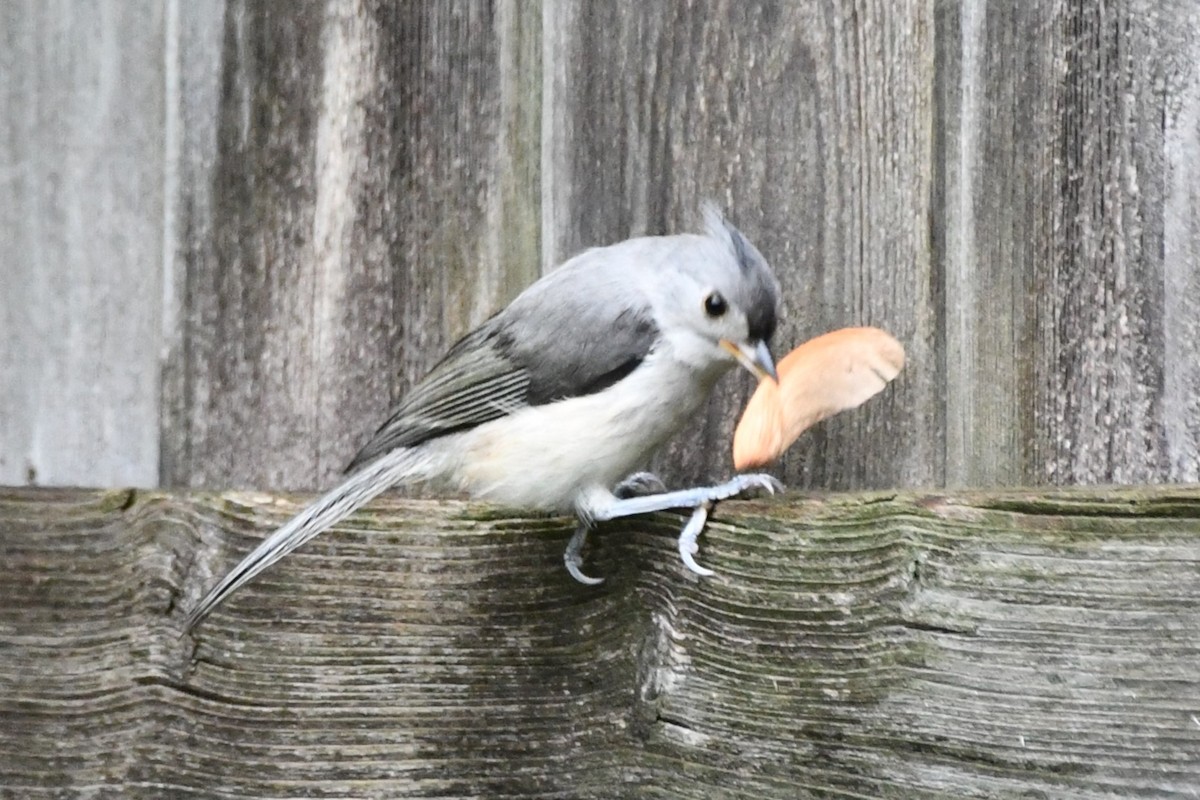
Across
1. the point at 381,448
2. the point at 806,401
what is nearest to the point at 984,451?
the point at 806,401

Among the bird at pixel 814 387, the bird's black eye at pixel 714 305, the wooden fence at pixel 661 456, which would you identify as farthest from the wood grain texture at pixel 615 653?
the bird's black eye at pixel 714 305

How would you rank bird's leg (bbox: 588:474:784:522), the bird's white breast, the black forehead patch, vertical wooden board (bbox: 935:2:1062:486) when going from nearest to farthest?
vertical wooden board (bbox: 935:2:1062:486) → bird's leg (bbox: 588:474:784:522) → the black forehead patch → the bird's white breast

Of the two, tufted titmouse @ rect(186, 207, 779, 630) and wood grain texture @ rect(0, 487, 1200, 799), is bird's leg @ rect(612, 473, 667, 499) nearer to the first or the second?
tufted titmouse @ rect(186, 207, 779, 630)

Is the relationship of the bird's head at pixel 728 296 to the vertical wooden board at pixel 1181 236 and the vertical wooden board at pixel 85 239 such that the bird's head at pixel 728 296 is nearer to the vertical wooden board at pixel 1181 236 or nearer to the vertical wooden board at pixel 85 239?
the vertical wooden board at pixel 1181 236

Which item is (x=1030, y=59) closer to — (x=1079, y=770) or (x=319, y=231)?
(x=1079, y=770)

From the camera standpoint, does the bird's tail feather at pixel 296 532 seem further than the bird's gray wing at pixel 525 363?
No

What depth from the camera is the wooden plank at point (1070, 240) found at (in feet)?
5.39

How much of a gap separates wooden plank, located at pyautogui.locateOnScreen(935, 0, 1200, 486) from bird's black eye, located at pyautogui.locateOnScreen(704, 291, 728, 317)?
0.41 metres

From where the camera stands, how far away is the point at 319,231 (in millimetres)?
2299

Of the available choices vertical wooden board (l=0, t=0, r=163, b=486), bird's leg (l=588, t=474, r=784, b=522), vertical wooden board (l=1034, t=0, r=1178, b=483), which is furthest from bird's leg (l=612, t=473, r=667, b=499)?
vertical wooden board (l=0, t=0, r=163, b=486)

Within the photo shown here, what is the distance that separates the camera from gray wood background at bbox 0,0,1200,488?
6.61 feet

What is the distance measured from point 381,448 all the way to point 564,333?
39 centimetres

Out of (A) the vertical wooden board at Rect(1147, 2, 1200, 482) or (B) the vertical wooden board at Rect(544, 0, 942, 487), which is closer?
(A) the vertical wooden board at Rect(1147, 2, 1200, 482)

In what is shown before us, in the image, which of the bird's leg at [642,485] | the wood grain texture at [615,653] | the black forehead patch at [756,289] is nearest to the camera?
the wood grain texture at [615,653]
